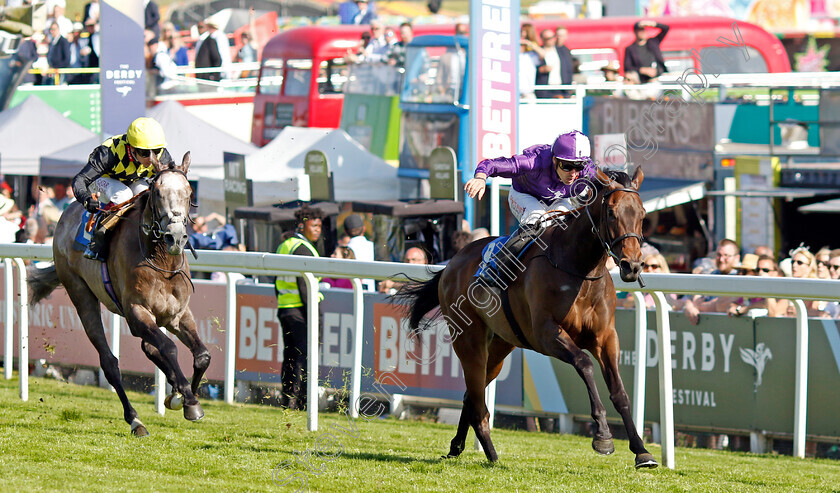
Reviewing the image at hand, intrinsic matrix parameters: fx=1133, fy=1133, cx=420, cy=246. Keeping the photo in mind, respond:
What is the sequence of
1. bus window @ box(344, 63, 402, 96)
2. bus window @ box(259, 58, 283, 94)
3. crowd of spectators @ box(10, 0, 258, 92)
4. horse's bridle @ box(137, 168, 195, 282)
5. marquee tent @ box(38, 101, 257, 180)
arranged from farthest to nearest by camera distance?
crowd of spectators @ box(10, 0, 258, 92), bus window @ box(259, 58, 283, 94), bus window @ box(344, 63, 402, 96), marquee tent @ box(38, 101, 257, 180), horse's bridle @ box(137, 168, 195, 282)

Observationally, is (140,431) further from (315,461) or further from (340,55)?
(340,55)

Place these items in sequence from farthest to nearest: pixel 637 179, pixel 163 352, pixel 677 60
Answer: pixel 677 60
pixel 163 352
pixel 637 179

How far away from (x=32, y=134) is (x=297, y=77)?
3.50m

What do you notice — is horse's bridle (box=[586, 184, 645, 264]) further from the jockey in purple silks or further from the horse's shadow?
the horse's shadow

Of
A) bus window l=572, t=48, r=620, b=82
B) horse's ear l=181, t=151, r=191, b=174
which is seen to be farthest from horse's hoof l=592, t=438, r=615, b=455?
bus window l=572, t=48, r=620, b=82

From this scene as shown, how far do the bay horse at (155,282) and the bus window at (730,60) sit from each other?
7162 mm

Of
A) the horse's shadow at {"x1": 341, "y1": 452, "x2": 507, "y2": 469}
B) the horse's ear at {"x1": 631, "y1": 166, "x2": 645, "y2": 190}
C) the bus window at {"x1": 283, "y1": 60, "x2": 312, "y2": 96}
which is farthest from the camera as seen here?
the bus window at {"x1": 283, "y1": 60, "x2": 312, "y2": 96}

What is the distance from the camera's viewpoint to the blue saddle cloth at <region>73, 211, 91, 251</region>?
693cm

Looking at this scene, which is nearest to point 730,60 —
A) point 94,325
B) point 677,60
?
point 677,60

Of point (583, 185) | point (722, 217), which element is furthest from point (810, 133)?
point (583, 185)

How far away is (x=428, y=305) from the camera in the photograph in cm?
646

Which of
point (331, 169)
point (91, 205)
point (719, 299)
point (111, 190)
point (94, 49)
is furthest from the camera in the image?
point (94, 49)

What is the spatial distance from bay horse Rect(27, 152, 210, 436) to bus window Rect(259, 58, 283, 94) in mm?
8490

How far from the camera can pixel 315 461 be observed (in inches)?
221
